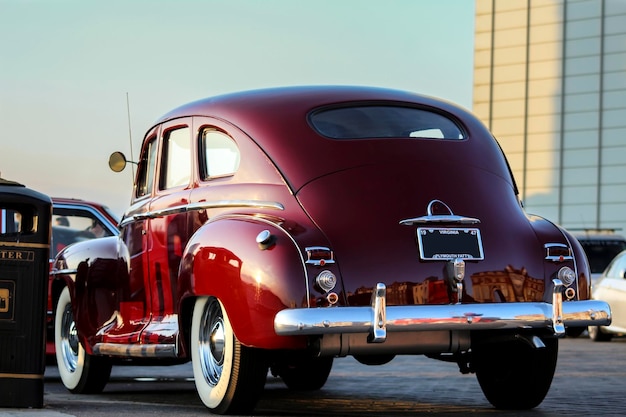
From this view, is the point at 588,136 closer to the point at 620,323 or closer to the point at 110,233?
the point at 620,323

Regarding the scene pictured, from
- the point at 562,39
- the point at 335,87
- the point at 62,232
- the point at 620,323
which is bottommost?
the point at 620,323

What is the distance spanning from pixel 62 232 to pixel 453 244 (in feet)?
23.9

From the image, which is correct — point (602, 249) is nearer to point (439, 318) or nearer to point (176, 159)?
point (176, 159)

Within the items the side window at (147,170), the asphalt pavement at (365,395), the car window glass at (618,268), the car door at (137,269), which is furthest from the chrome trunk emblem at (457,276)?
the car window glass at (618,268)

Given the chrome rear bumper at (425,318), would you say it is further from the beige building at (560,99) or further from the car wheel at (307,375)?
the beige building at (560,99)

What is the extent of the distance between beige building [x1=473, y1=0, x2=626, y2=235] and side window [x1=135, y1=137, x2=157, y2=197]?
69.0m

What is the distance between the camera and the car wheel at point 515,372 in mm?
8547

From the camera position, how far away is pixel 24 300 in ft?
27.1

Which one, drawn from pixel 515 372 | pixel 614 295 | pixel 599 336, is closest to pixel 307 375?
pixel 515 372

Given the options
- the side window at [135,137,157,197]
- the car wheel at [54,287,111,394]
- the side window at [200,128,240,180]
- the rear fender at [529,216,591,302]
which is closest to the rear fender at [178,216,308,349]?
the side window at [200,128,240,180]

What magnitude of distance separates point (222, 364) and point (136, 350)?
123 centimetres

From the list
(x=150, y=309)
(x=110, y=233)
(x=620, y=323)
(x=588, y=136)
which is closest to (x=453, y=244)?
(x=150, y=309)

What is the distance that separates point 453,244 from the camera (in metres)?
7.73

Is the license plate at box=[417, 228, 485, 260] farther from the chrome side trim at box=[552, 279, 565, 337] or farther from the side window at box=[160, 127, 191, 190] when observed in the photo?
the side window at box=[160, 127, 191, 190]
